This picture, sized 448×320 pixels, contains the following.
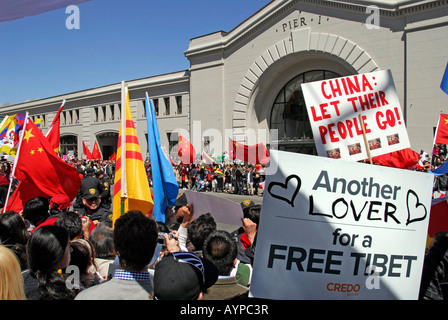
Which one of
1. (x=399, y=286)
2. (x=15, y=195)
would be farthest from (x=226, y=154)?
(x=399, y=286)

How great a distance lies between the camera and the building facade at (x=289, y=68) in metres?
17.8

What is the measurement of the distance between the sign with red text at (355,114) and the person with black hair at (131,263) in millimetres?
2364

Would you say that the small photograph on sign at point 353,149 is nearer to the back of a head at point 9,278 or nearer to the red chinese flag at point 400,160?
the back of a head at point 9,278

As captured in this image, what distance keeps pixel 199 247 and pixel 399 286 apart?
2.09 meters

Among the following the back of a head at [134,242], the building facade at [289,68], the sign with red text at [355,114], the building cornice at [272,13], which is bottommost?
the back of a head at [134,242]

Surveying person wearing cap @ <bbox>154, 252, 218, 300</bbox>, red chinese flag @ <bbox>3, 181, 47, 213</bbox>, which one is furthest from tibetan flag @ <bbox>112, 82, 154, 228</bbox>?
person wearing cap @ <bbox>154, 252, 218, 300</bbox>

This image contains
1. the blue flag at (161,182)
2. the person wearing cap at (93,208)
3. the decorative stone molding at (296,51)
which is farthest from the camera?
the decorative stone molding at (296,51)

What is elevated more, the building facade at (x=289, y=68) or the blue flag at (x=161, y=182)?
the building facade at (x=289, y=68)

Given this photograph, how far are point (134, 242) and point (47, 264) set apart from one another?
711 millimetres

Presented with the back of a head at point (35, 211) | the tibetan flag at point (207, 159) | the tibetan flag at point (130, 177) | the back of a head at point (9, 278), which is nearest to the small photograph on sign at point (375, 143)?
the tibetan flag at point (130, 177)

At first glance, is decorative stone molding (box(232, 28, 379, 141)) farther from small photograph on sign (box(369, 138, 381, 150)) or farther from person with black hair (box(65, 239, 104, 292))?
person with black hair (box(65, 239, 104, 292))

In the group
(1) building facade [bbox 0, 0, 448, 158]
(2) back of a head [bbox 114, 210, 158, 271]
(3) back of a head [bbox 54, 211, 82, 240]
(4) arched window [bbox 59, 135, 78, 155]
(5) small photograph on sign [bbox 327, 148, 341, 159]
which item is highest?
(1) building facade [bbox 0, 0, 448, 158]

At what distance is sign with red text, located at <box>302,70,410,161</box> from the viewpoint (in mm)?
4043

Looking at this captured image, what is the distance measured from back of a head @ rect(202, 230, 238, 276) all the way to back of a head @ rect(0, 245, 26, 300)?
1521 millimetres
